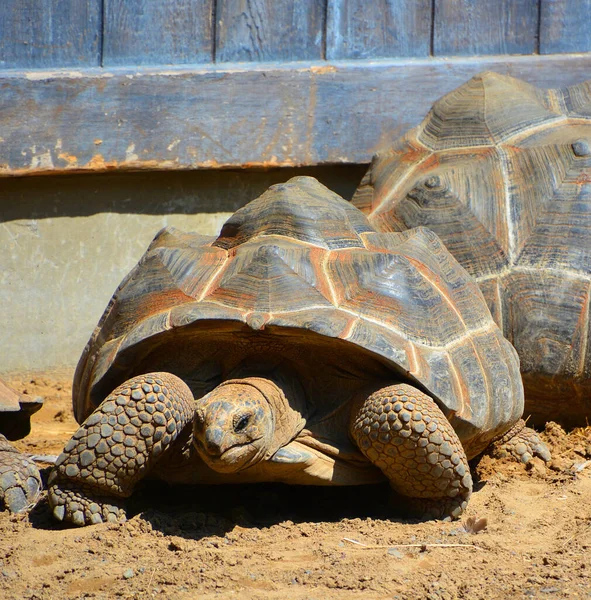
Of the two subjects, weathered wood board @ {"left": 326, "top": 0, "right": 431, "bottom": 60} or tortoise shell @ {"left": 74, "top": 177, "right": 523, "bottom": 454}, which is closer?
tortoise shell @ {"left": 74, "top": 177, "right": 523, "bottom": 454}

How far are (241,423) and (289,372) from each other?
465 millimetres

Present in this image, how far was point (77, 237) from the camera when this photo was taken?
5070 mm

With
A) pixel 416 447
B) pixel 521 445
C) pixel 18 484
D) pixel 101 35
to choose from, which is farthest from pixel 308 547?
pixel 101 35

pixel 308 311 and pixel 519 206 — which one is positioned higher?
pixel 519 206

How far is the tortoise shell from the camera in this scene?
319cm

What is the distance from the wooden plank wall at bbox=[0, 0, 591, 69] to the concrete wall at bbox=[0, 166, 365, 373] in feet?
2.16

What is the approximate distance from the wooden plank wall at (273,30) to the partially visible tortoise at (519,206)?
41 cm

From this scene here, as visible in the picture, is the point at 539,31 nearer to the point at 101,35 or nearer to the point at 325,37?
the point at 325,37

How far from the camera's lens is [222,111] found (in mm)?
5047

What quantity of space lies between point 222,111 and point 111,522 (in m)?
2.63

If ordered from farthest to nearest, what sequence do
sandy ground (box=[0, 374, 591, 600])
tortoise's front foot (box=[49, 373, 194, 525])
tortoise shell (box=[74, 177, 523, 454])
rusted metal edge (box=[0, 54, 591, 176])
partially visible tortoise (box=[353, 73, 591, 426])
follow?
1. rusted metal edge (box=[0, 54, 591, 176])
2. partially visible tortoise (box=[353, 73, 591, 426])
3. tortoise shell (box=[74, 177, 523, 454])
4. tortoise's front foot (box=[49, 373, 194, 525])
5. sandy ground (box=[0, 374, 591, 600])

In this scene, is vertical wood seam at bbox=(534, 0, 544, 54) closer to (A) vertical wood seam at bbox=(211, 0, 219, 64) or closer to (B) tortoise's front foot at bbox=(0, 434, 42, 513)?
(A) vertical wood seam at bbox=(211, 0, 219, 64)

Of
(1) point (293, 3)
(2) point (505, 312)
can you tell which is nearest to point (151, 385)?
(2) point (505, 312)

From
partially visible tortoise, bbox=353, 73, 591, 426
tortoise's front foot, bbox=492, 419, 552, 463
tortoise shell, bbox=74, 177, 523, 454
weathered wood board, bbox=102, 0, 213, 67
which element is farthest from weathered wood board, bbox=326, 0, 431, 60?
tortoise's front foot, bbox=492, 419, 552, 463
